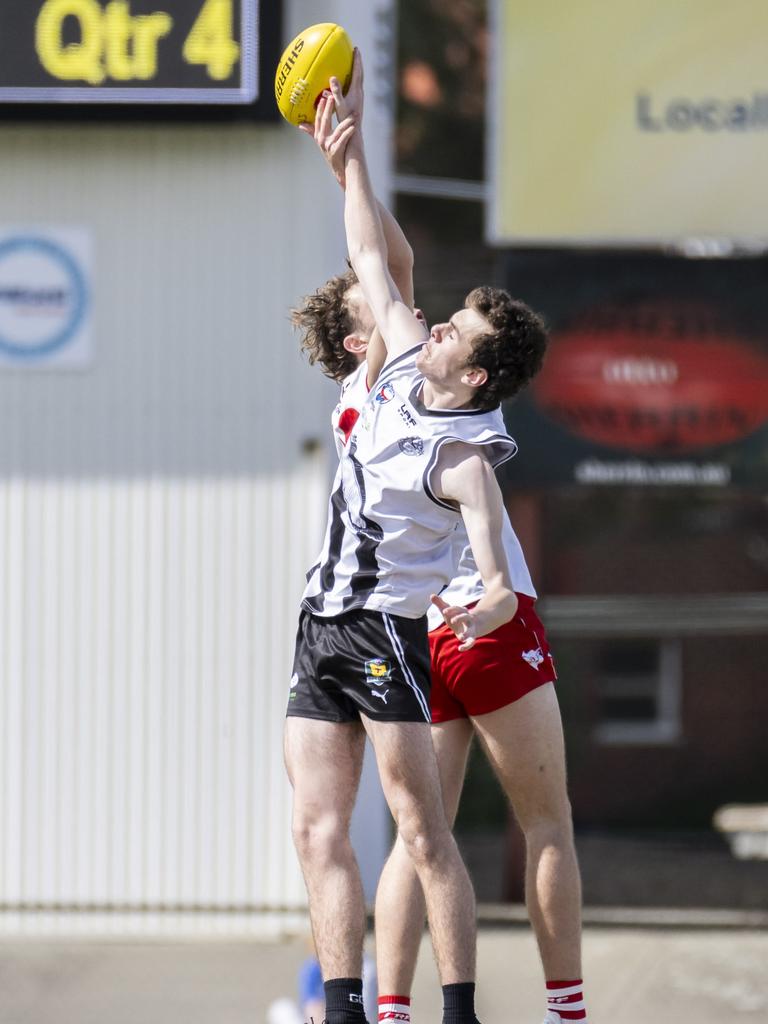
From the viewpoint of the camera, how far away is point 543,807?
4.12m

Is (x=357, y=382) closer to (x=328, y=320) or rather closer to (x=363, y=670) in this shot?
(x=328, y=320)

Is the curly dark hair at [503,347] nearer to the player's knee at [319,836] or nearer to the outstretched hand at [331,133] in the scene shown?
the outstretched hand at [331,133]

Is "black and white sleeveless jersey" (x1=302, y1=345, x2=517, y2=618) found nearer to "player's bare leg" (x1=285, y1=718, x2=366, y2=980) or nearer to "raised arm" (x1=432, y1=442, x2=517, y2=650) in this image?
"raised arm" (x1=432, y1=442, x2=517, y2=650)

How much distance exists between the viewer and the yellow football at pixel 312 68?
3953 millimetres

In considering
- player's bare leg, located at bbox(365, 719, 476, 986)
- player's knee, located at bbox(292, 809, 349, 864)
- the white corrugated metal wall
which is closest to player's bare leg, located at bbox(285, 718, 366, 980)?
player's knee, located at bbox(292, 809, 349, 864)

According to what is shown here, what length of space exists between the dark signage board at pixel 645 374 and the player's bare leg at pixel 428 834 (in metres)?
4.00

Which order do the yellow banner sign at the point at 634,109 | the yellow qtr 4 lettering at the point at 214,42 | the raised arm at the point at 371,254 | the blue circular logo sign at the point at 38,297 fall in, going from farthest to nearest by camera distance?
1. the blue circular logo sign at the point at 38,297
2. the yellow banner sign at the point at 634,109
3. the yellow qtr 4 lettering at the point at 214,42
4. the raised arm at the point at 371,254

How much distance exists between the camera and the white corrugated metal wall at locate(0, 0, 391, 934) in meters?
7.52

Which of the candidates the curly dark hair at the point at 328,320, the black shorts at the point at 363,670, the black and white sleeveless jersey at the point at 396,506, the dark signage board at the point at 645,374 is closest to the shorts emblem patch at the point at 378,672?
the black shorts at the point at 363,670

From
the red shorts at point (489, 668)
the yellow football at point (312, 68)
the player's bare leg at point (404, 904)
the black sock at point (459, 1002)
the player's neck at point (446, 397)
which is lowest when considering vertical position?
the black sock at point (459, 1002)

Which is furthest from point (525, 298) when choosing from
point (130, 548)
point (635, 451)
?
point (130, 548)

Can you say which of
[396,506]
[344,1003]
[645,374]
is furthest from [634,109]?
[344,1003]

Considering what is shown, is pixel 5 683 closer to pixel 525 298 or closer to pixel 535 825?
pixel 525 298

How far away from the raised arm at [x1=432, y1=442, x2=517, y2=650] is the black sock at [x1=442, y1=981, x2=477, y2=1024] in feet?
2.67
